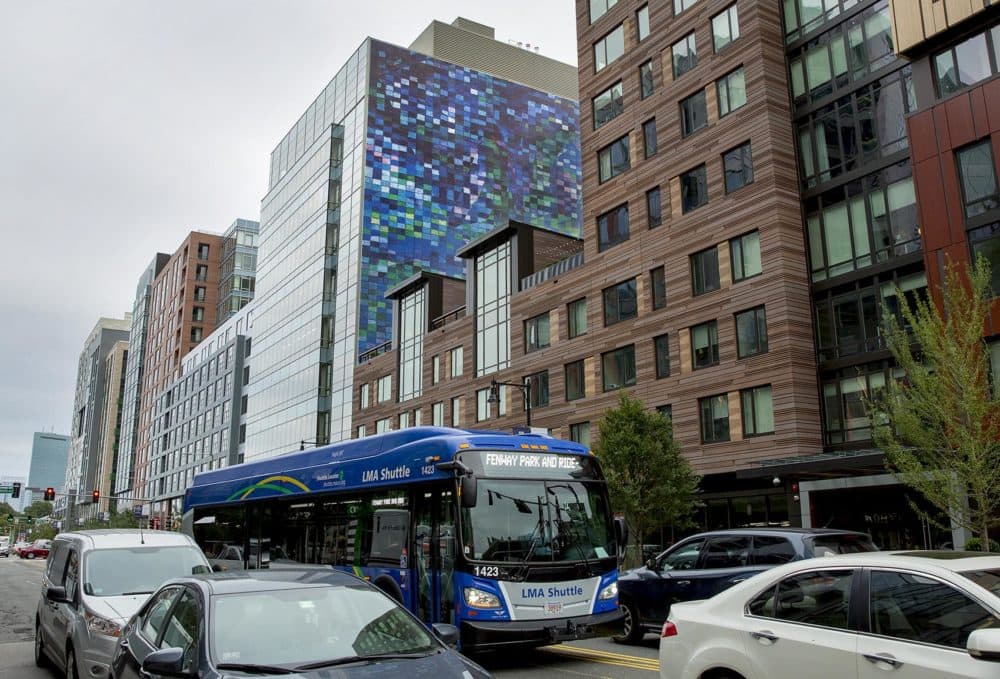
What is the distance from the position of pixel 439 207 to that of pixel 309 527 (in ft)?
195

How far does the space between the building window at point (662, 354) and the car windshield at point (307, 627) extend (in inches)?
1114

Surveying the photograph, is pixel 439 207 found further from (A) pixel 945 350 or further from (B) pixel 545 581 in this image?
(B) pixel 545 581

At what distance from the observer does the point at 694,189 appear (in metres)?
33.4

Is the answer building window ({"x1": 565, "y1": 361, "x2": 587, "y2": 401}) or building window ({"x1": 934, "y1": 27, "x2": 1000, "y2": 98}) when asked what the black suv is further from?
building window ({"x1": 565, "y1": 361, "x2": 587, "y2": 401})

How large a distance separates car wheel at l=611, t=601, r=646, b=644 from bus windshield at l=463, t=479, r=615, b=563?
1.58 meters

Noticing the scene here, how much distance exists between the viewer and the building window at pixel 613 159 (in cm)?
3772

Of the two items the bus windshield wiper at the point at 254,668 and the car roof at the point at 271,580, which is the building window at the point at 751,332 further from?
the bus windshield wiper at the point at 254,668

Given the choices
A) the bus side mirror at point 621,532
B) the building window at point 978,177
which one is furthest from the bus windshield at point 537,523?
the building window at point 978,177

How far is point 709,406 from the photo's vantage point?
31.3 meters

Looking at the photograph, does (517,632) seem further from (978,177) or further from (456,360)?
(456,360)

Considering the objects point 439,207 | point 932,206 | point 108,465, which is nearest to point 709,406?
point 932,206

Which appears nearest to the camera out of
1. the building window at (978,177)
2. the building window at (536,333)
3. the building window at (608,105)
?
the building window at (978,177)

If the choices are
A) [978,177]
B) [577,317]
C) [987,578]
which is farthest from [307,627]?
[577,317]

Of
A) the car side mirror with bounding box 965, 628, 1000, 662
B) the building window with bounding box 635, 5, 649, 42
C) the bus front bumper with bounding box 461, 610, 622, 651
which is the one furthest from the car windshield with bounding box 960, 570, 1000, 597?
the building window with bounding box 635, 5, 649, 42
